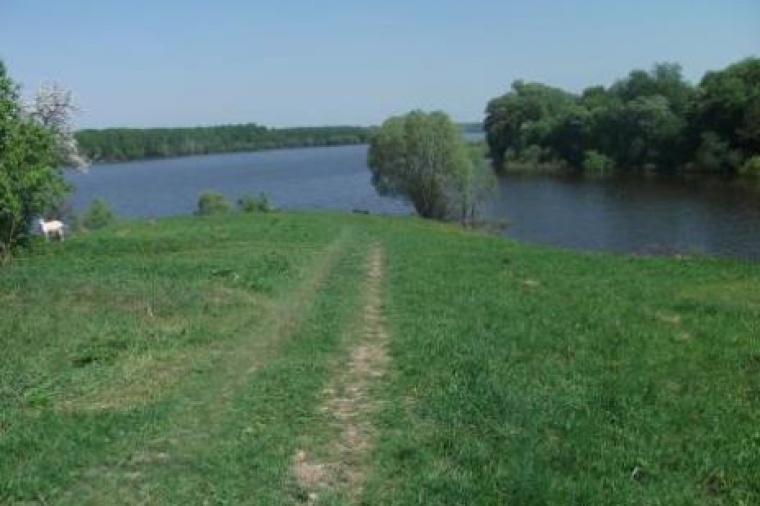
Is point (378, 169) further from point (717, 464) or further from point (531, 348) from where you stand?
point (717, 464)

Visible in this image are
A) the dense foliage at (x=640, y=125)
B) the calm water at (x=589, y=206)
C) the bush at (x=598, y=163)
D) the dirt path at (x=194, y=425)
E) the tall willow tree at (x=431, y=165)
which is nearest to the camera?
the dirt path at (x=194, y=425)

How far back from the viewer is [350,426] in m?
11.0

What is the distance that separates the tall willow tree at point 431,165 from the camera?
80.6 m

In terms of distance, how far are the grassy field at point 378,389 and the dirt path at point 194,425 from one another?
0.04 metres

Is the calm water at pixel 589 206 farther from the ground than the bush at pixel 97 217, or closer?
closer

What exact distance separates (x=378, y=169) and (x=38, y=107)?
38.3 metres

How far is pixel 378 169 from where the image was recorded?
84.4 m

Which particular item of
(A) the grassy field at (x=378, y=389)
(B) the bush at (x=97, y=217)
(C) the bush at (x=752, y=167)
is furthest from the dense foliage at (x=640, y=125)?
(A) the grassy field at (x=378, y=389)

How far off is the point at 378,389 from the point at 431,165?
6897 centimetres

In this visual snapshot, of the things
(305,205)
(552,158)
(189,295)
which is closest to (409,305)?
(189,295)

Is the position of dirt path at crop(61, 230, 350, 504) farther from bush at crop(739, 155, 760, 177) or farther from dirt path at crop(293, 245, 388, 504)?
bush at crop(739, 155, 760, 177)

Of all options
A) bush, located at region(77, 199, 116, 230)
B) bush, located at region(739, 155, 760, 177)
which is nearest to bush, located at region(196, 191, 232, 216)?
bush, located at region(77, 199, 116, 230)

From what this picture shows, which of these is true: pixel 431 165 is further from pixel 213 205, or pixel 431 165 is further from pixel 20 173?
pixel 20 173

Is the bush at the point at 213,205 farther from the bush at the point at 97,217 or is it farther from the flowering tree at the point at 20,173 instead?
the flowering tree at the point at 20,173
